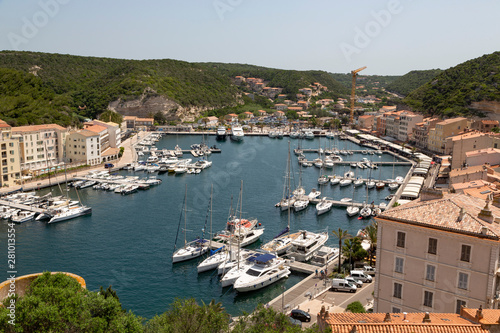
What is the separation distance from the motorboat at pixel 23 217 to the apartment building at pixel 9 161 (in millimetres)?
10234

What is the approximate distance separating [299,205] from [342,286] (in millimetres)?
17756

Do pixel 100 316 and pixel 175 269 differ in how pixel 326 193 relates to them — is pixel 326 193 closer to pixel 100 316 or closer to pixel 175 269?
pixel 175 269

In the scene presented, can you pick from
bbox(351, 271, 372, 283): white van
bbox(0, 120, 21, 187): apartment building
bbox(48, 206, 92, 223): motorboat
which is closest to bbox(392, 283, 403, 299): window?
bbox(351, 271, 372, 283): white van

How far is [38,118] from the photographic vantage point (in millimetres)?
65625

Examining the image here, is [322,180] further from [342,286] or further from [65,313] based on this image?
[65,313]

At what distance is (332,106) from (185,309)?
125368mm

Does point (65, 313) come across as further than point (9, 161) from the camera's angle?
No

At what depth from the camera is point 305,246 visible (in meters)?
28.6

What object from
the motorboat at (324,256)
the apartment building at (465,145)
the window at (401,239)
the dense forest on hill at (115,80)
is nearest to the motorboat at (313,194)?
the motorboat at (324,256)

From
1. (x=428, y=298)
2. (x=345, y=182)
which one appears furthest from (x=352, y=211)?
(x=428, y=298)

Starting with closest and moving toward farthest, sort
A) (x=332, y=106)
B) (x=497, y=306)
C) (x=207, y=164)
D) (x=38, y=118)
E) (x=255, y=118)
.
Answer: (x=497, y=306) < (x=207, y=164) < (x=38, y=118) < (x=255, y=118) < (x=332, y=106)

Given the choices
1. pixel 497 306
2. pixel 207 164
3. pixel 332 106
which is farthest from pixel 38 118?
pixel 332 106

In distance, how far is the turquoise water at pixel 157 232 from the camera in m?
24.8

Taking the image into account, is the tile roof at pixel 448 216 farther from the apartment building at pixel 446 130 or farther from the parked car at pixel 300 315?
the apartment building at pixel 446 130
